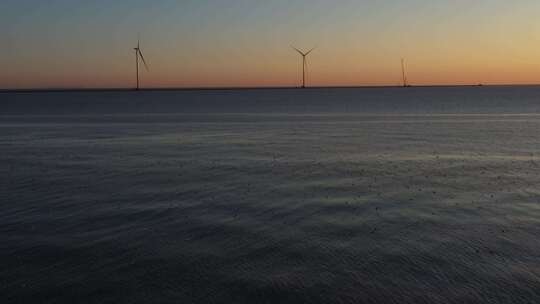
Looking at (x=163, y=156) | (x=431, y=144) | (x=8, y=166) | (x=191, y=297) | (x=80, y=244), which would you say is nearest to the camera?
(x=191, y=297)

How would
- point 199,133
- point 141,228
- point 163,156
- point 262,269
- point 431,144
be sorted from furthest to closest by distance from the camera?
point 199,133 < point 431,144 < point 163,156 < point 141,228 < point 262,269

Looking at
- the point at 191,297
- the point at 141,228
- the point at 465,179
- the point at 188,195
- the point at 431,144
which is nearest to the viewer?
the point at 191,297

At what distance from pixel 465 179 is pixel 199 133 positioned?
45837 millimetres

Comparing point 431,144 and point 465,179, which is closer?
point 465,179

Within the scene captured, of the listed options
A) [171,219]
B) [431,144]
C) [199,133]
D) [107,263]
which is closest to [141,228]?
[171,219]

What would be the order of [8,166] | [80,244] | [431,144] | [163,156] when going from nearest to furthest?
[80,244] → [8,166] → [163,156] → [431,144]

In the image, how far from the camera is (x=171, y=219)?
907 inches

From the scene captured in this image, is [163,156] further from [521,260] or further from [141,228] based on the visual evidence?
[521,260]

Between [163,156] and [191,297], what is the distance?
106 feet

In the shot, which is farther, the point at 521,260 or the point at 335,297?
the point at 521,260

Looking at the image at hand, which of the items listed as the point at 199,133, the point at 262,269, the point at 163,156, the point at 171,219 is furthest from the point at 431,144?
the point at 262,269

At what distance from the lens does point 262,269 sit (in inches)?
660

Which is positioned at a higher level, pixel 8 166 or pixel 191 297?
pixel 8 166

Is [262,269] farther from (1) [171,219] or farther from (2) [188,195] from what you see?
(2) [188,195]
